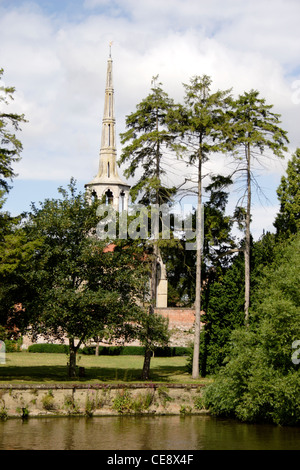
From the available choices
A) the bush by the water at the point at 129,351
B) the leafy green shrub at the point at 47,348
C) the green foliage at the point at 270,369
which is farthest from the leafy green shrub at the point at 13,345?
the green foliage at the point at 270,369

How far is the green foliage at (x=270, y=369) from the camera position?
82.3ft

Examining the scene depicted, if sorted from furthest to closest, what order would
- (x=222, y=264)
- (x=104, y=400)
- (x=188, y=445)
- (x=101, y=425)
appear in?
1. (x=222, y=264)
2. (x=104, y=400)
3. (x=101, y=425)
4. (x=188, y=445)

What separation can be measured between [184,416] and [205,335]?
25.2 feet

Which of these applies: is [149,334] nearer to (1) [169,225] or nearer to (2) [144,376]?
(2) [144,376]

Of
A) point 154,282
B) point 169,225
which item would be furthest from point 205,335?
point 169,225

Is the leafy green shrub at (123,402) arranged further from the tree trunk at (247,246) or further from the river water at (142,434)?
the tree trunk at (247,246)

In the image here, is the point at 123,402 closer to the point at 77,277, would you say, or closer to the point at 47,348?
the point at 77,277

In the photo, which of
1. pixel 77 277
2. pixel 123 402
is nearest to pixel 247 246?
pixel 77 277

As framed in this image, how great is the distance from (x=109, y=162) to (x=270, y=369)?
4328cm

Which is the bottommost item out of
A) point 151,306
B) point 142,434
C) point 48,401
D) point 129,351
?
Result: point 142,434

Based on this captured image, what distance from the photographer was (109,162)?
6631cm

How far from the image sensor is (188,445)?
72.3 ft

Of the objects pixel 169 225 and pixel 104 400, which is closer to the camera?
pixel 104 400
